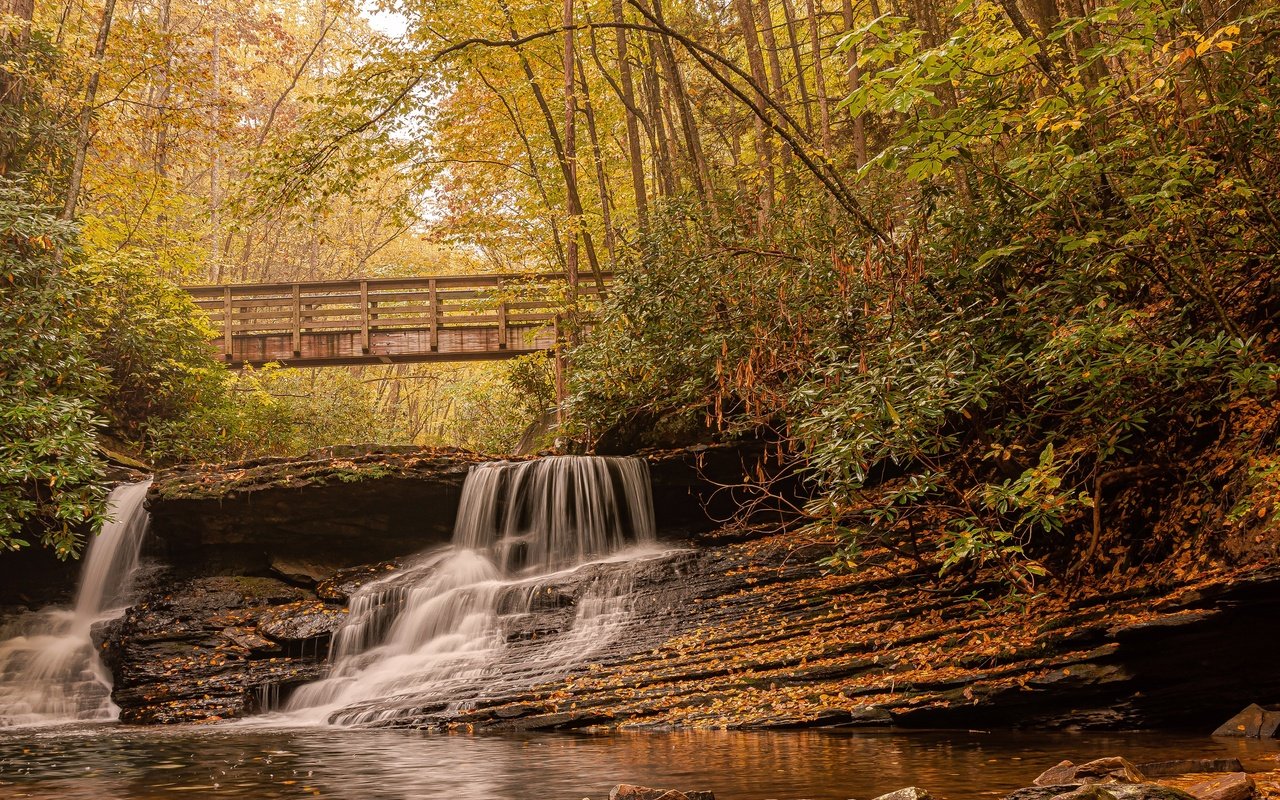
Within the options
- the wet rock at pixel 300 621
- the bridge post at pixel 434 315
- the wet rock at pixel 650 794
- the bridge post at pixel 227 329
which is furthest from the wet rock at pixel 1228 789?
the bridge post at pixel 227 329

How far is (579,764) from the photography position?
6074mm

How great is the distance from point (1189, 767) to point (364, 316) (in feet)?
62.1

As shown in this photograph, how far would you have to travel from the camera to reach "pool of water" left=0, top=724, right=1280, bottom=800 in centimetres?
506

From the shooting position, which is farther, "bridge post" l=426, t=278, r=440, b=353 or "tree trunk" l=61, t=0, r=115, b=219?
"bridge post" l=426, t=278, r=440, b=353

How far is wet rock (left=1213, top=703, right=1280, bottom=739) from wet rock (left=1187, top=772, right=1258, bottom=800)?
6.39ft

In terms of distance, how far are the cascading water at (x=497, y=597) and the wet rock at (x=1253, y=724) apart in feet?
18.4

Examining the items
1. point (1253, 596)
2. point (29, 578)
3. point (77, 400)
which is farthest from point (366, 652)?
point (1253, 596)

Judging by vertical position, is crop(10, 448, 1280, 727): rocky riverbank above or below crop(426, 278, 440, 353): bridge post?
below

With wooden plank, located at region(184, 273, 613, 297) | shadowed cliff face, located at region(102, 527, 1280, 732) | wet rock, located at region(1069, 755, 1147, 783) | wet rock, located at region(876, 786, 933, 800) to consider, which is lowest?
Answer: wet rock, located at region(1069, 755, 1147, 783)

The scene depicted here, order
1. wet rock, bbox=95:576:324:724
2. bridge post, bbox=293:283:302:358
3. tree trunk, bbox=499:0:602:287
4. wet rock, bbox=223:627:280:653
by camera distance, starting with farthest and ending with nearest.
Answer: bridge post, bbox=293:283:302:358
tree trunk, bbox=499:0:602:287
wet rock, bbox=223:627:280:653
wet rock, bbox=95:576:324:724

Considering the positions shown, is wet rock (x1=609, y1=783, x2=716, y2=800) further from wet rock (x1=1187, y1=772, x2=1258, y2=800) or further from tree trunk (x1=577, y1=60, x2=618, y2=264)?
tree trunk (x1=577, y1=60, x2=618, y2=264)

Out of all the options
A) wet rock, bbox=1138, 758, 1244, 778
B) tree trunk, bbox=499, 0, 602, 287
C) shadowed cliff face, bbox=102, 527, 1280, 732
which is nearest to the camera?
wet rock, bbox=1138, 758, 1244, 778

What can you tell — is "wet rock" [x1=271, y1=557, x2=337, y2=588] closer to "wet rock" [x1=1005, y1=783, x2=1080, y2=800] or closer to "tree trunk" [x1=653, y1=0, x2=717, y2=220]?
"tree trunk" [x1=653, y1=0, x2=717, y2=220]

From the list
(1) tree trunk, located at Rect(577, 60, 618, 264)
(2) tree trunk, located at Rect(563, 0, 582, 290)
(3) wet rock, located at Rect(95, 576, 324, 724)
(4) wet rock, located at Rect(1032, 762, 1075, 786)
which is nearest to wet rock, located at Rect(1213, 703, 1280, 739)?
(4) wet rock, located at Rect(1032, 762, 1075, 786)
